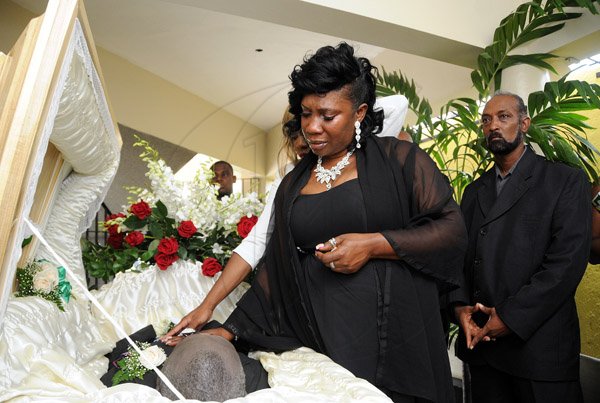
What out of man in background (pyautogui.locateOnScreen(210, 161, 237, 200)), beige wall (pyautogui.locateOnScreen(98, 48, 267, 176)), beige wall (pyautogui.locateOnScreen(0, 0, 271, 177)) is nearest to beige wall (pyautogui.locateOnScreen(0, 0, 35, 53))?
beige wall (pyautogui.locateOnScreen(0, 0, 271, 177))

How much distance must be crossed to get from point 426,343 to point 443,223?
32 centimetres

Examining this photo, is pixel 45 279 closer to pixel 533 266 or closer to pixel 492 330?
pixel 492 330

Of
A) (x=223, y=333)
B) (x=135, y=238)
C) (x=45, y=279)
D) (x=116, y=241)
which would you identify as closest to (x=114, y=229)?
(x=116, y=241)

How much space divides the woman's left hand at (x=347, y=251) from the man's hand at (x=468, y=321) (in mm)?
1109

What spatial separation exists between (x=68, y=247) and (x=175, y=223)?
18.3 inches

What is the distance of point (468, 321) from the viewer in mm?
2340

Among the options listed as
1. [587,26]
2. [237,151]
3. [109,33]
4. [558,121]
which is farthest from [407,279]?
[109,33]

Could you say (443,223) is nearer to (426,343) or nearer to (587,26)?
(426,343)

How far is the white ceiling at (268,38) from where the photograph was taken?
3.21 m

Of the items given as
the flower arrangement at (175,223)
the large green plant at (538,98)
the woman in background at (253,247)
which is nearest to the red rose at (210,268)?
the flower arrangement at (175,223)

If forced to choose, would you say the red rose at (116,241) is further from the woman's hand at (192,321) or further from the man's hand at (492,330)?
the man's hand at (492,330)

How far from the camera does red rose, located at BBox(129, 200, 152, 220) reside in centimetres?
231

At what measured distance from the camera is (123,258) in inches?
92.5

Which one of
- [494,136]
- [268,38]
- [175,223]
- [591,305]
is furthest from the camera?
[268,38]
